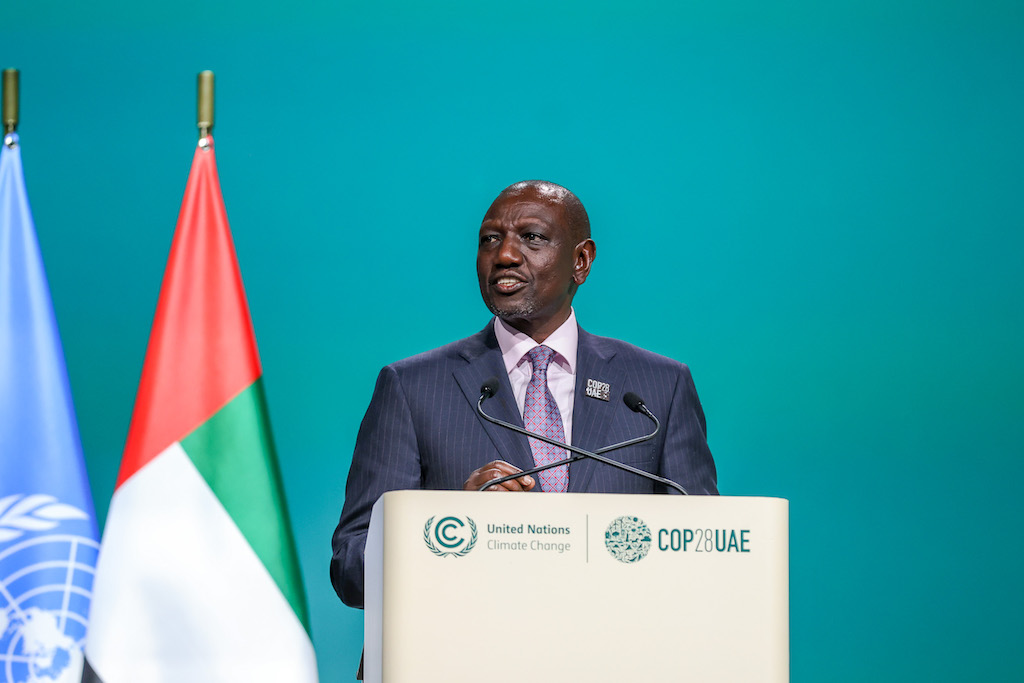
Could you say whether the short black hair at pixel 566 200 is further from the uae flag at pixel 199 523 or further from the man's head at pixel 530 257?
the uae flag at pixel 199 523

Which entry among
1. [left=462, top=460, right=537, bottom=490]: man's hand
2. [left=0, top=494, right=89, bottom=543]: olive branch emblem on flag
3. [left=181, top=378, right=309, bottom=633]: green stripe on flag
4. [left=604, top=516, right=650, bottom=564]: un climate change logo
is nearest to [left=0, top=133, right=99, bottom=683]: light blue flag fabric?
[left=0, top=494, right=89, bottom=543]: olive branch emblem on flag

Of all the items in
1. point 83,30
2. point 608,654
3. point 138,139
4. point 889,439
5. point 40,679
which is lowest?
point 40,679

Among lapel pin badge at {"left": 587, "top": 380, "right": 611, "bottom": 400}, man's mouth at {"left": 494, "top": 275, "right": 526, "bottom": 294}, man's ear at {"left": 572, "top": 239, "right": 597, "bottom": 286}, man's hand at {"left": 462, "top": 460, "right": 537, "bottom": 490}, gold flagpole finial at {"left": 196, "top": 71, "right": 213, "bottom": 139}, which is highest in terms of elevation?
gold flagpole finial at {"left": 196, "top": 71, "right": 213, "bottom": 139}

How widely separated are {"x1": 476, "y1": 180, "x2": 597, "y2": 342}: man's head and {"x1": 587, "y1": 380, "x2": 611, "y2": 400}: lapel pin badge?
20 cm

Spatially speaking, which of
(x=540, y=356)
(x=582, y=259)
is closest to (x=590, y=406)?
(x=540, y=356)

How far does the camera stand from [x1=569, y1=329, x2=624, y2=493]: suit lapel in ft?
7.46

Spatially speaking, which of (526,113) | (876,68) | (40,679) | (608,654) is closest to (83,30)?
(526,113)

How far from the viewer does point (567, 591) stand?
4.89 ft

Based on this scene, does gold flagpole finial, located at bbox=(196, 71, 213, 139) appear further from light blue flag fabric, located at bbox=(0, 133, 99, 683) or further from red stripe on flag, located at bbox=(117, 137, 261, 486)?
light blue flag fabric, located at bbox=(0, 133, 99, 683)

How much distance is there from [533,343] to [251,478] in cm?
67

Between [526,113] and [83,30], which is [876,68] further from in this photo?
[83,30]

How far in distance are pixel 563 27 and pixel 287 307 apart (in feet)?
3.74

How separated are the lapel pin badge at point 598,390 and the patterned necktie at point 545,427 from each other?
81 millimetres

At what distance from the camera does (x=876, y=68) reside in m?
3.30
